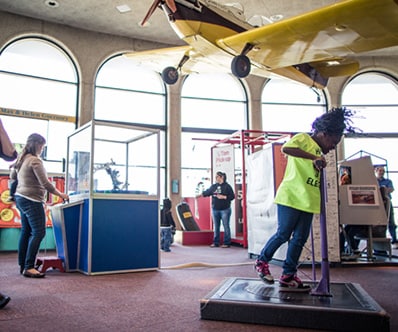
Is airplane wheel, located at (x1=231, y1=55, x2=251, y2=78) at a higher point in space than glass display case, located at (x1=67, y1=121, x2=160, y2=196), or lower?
higher

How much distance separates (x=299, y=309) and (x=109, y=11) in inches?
333

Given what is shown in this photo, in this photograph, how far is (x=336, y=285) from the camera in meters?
3.04

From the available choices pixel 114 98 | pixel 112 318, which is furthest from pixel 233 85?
pixel 112 318

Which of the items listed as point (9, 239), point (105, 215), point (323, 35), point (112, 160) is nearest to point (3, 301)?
point (105, 215)

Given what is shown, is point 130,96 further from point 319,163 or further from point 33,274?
point 319,163

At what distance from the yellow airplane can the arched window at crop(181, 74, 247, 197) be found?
2737 mm

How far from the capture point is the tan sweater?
402 cm

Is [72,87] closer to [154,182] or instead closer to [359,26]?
[154,182]

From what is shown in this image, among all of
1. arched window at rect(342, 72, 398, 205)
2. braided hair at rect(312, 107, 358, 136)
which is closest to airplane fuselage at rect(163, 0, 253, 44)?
braided hair at rect(312, 107, 358, 136)

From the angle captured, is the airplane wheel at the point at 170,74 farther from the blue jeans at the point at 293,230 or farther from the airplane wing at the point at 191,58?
the blue jeans at the point at 293,230

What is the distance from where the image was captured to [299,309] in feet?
7.64

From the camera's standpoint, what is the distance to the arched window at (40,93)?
8.87m

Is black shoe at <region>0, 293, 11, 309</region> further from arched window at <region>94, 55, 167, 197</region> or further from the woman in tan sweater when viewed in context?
arched window at <region>94, 55, 167, 197</region>

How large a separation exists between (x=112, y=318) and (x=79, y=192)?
243 centimetres
